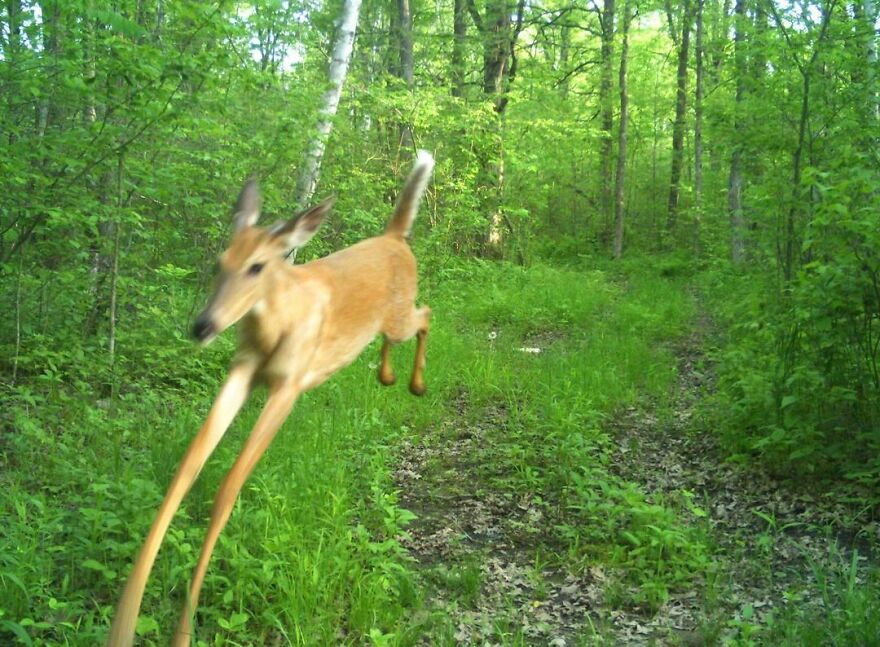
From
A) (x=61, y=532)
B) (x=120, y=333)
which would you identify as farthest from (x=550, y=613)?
(x=120, y=333)

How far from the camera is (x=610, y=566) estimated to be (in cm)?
439

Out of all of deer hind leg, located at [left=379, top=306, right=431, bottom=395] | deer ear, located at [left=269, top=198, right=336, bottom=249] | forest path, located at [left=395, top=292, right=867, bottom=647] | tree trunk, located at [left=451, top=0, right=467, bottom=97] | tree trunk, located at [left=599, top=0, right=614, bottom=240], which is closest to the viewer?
deer ear, located at [left=269, top=198, right=336, bottom=249]

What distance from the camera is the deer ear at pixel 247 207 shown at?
6.78ft

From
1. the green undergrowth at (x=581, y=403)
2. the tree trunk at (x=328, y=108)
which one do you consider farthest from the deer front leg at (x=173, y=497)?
the tree trunk at (x=328, y=108)

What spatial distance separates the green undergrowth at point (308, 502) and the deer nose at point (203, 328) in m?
1.89

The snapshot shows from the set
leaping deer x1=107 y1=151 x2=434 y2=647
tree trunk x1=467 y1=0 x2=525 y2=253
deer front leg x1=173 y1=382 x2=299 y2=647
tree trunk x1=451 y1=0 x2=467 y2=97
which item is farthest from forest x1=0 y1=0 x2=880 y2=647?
tree trunk x1=451 y1=0 x2=467 y2=97

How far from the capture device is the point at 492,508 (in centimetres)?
522

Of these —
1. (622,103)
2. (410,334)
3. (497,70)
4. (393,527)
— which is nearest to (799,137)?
(410,334)

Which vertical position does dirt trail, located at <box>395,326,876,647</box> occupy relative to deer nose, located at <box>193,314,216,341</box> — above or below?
below

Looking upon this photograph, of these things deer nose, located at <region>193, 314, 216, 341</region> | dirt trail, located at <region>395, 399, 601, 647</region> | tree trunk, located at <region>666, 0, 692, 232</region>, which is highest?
tree trunk, located at <region>666, 0, 692, 232</region>

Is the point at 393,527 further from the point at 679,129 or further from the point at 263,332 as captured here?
the point at 679,129

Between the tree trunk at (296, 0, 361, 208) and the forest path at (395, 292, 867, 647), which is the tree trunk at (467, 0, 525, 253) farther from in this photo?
the forest path at (395, 292, 867, 647)

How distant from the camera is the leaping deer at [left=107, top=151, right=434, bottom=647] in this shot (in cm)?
170

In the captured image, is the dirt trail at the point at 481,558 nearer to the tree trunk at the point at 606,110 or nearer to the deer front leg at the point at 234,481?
the deer front leg at the point at 234,481
